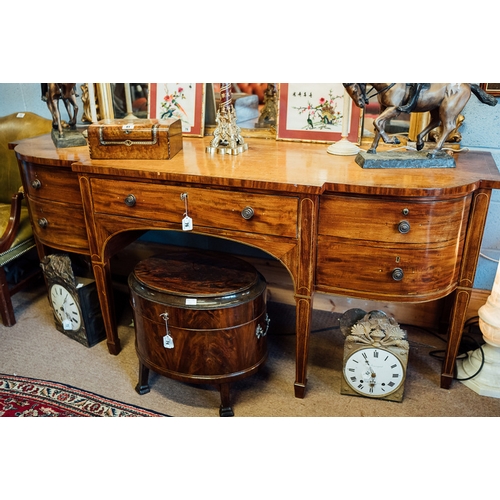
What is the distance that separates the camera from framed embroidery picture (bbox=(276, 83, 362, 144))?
6.81 ft

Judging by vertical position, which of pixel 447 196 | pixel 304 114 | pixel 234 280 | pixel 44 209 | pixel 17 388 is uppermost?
pixel 304 114

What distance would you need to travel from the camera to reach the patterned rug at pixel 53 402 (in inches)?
78.2

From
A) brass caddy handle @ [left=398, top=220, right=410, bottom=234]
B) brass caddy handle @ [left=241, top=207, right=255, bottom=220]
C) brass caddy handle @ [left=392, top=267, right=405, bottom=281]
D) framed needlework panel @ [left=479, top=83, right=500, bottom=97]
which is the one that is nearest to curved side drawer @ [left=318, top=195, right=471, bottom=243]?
brass caddy handle @ [left=398, top=220, right=410, bottom=234]

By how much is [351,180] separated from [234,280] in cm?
59

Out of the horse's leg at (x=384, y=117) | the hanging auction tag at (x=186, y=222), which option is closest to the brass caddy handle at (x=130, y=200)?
the hanging auction tag at (x=186, y=222)

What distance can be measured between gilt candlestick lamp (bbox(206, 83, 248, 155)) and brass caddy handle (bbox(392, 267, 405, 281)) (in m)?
0.79

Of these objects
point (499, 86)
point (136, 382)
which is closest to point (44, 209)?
point (136, 382)

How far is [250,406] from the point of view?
78.3 inches

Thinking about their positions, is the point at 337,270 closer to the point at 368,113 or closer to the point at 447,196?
the point at 447,196

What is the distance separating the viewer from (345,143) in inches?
77.8

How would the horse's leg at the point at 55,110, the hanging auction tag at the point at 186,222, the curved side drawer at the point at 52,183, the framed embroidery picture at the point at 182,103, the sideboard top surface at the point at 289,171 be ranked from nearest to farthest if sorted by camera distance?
the sideboard top surface at the point at 289,171 → the hanging auction tag at the point at 186,222 → the curved side drawer at the point at 52,183 → the horse's leg at the point at 55,110 → the framed embroidery picture at the point at 182,103

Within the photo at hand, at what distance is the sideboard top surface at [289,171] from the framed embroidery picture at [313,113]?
0.19ft

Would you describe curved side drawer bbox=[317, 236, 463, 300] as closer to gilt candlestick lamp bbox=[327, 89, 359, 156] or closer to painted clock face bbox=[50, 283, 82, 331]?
gilt candlestick lamp bbox=[327, 89, 359, 156]

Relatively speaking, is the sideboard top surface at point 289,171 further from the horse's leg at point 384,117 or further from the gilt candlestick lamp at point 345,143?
the horse's leg at point 384,117
